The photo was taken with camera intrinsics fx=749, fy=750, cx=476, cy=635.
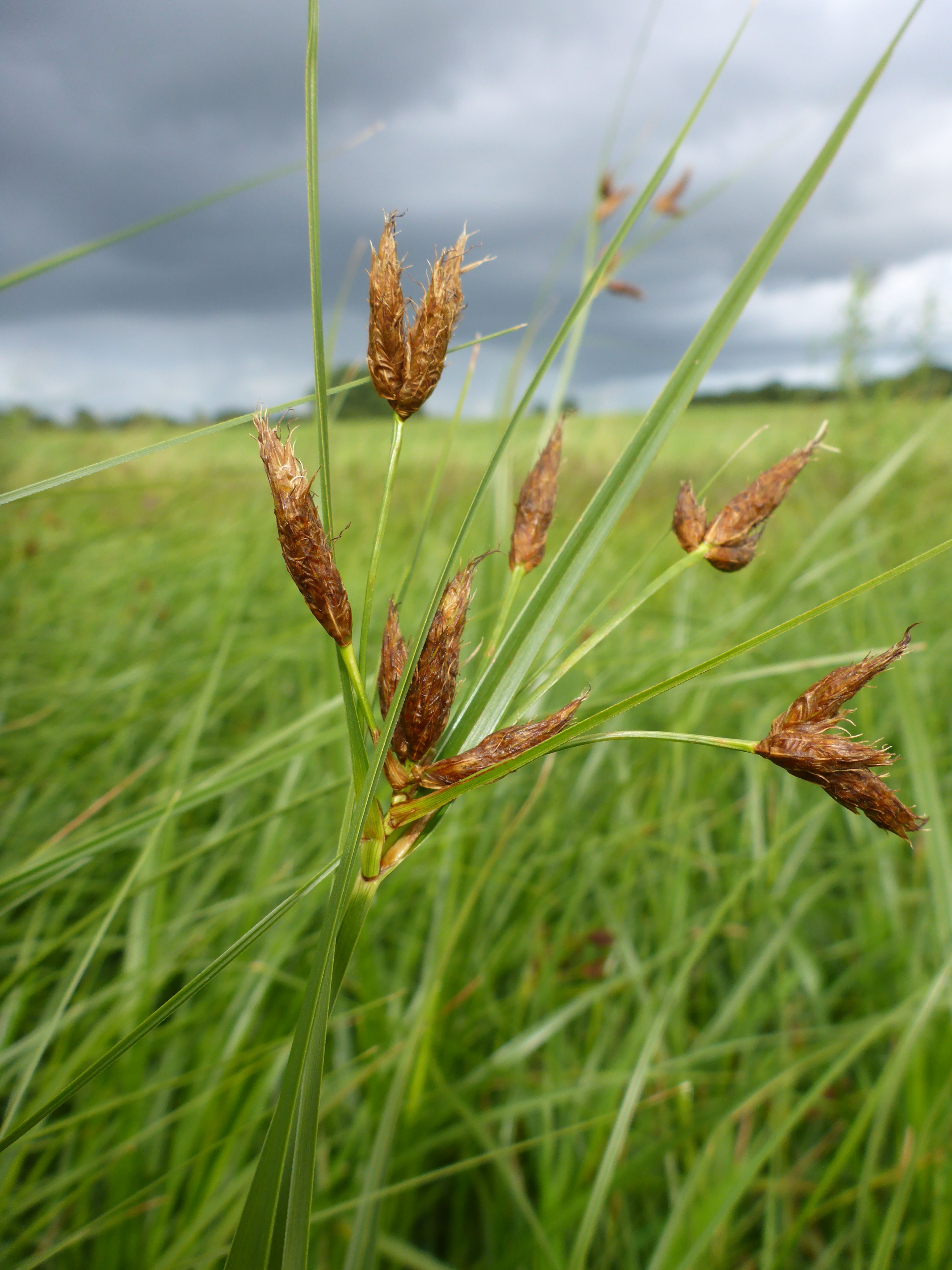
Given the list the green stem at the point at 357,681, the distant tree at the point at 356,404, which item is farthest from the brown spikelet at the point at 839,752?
the distant tree at the point at 356,404

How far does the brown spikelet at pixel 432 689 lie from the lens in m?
0.42

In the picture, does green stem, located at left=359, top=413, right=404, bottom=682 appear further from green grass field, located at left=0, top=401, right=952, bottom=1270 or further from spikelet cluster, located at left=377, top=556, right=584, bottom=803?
green grass field, located at left=0, top=401, right=952, bottom=1270

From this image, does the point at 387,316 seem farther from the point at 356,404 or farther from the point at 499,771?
the point at 356,404

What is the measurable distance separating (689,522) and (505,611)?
0.60 ft

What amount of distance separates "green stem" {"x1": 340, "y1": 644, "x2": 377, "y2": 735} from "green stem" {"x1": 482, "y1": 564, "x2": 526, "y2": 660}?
8cm

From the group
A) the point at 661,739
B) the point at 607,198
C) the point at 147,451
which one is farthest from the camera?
the point at 607,198

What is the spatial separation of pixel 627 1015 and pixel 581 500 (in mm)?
A: 5774

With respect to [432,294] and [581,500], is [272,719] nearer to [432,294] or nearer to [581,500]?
[432,294]

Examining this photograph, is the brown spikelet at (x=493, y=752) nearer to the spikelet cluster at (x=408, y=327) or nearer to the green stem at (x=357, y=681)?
the green stem at (x=357, y=681)

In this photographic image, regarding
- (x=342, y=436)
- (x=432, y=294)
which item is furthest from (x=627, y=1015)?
(x=342, y=436)

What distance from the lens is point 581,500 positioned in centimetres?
702

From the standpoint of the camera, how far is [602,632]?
16.8 inches

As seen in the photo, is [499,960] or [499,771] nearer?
[499,771]

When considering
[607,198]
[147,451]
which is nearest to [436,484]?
[147,451]
